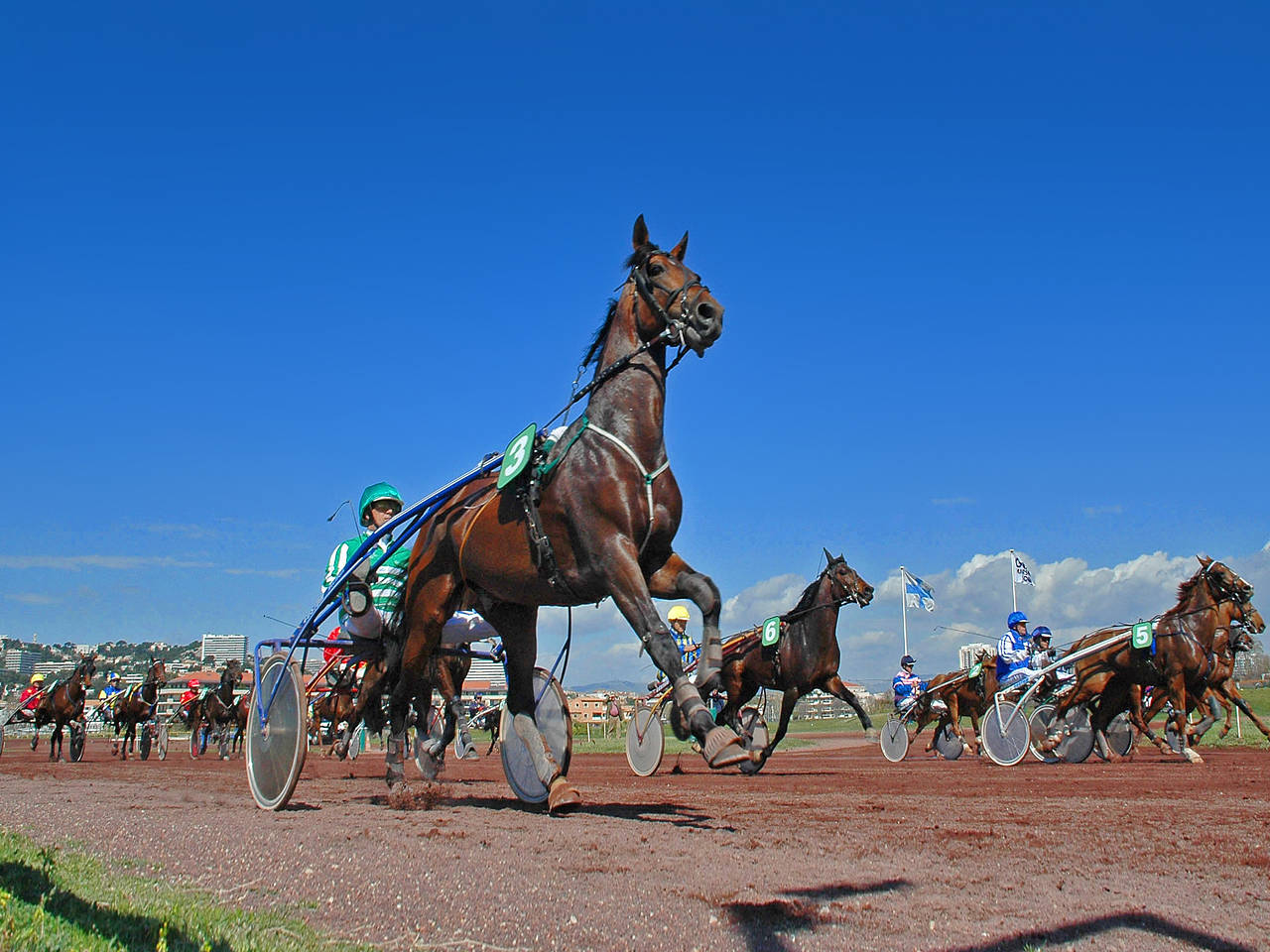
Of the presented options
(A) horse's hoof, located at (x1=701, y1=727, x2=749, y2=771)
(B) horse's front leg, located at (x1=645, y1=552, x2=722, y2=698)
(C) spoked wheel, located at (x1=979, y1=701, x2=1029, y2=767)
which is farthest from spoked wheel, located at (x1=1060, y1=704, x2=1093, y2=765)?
(A) horse's hoof, located at (x1=701, y1=727, x2=749, y2=771)

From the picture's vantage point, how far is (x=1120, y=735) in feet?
56.1

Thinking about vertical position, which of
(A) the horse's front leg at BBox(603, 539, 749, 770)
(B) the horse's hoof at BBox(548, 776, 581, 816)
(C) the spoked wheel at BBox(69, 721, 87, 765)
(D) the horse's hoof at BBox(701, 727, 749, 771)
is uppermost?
(A) the horse's front leg at BBox(603, 539, 749, 770)

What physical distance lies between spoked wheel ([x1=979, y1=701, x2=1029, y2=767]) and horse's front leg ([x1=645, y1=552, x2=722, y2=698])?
10.1 meters

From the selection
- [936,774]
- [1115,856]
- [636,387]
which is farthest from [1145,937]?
[936,774]

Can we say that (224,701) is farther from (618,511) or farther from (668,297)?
(668,297)

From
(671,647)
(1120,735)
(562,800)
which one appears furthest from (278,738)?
(1120,735)

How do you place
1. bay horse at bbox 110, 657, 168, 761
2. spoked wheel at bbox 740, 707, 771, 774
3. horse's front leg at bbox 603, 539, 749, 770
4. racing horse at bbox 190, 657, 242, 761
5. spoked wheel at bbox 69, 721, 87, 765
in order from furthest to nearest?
bay horse at bbox 110, 657, 168, 761 < racing horse at bbox 190, 657, 242, 761 < spoked wheel at bbox 69, 721, 87, 765 < spoked wheel at bbox 740, 707, 771, 774 < horse's front leg at bbox 603, 539, 749, 770

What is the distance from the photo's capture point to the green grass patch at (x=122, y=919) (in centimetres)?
341

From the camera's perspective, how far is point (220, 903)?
172 inches

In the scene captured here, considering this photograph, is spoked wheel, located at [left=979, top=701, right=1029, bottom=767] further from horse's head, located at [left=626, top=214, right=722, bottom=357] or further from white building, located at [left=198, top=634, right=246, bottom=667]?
white building, located at [left=198, top=634, right=246, bottom=667]

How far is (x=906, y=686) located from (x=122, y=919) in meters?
19.3

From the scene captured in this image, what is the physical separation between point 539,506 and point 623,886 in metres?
2.95

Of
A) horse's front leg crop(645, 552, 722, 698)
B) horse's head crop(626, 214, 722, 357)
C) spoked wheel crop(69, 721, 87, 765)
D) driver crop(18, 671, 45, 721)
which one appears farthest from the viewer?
driver crop(18, 671, 45, 721)

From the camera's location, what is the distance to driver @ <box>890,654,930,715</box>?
65.1 feet
